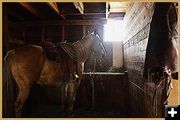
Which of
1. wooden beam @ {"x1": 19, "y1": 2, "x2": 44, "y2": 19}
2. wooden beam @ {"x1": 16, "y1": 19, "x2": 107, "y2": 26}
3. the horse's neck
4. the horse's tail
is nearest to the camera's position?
the horse's tail

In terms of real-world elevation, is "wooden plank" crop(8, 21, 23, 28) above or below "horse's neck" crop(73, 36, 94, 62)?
above

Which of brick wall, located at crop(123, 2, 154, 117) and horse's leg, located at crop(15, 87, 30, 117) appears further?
horse's leg, located at crop(15, 87, 30, 117)

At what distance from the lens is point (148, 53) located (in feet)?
5.95

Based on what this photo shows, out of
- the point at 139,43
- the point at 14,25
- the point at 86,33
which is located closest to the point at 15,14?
the point at 14,25

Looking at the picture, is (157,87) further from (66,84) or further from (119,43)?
(119,43)

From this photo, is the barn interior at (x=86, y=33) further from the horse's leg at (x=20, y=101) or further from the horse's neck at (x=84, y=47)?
the horse's leg at (x=20, y=101)

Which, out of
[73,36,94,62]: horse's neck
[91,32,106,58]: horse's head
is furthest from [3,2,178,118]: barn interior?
[73,36,94,62]: horse's neck

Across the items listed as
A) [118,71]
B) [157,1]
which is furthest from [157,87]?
[118,71]

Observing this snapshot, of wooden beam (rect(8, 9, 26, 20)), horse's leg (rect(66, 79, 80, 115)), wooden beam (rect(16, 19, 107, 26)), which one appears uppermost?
wooden beam (rect(8, 9, 26, 20))

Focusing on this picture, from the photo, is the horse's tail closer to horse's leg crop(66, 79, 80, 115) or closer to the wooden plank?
horse's leg crop(66, 79, 80, 115)

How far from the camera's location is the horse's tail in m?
2.62

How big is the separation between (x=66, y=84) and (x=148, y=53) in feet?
6.26

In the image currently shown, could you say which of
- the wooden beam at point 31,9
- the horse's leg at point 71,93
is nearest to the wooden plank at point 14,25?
the wooden beam at point 31,9

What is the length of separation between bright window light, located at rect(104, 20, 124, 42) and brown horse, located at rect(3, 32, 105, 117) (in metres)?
0.74
